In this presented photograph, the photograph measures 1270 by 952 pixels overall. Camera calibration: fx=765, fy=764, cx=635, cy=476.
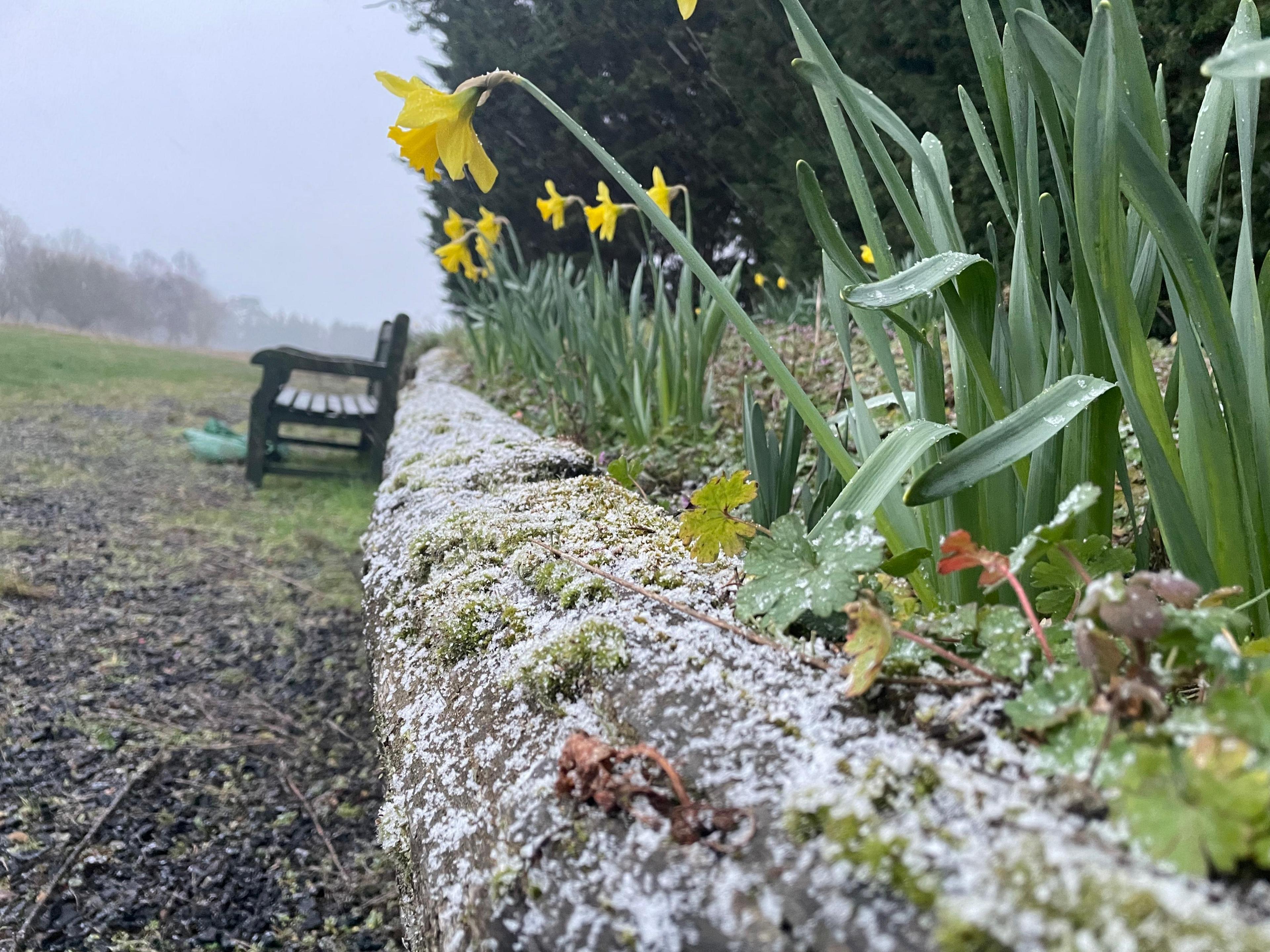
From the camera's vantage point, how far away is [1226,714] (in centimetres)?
31

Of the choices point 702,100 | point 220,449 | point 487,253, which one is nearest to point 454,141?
point 487,253

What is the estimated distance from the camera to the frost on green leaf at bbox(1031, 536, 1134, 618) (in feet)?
1.69

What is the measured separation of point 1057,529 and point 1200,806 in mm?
170

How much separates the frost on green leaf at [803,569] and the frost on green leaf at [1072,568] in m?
0.13

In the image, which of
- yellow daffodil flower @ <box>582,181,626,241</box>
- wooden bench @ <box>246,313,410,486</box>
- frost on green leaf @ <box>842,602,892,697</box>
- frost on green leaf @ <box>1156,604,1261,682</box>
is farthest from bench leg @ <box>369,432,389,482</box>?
frost on green leaf @ <box>1156,604,1261,682</box>

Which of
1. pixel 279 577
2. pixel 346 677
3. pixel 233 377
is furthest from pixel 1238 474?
pixel 233 377

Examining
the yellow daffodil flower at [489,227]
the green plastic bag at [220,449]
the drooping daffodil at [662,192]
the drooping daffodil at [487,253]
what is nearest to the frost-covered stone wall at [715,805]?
the drooping daffodil at [662,192]

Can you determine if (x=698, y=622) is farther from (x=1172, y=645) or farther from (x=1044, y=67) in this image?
(x=1044, y=67)

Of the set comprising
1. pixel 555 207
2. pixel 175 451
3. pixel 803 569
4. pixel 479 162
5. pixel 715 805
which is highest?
pixel 555 207

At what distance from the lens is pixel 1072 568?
0.52 meters

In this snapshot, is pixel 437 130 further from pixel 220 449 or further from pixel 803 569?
pixel 220 449

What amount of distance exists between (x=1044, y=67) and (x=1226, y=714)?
1.59 ft

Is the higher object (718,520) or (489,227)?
(489,227)

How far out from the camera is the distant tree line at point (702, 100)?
13.9 feet
